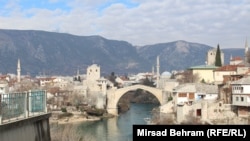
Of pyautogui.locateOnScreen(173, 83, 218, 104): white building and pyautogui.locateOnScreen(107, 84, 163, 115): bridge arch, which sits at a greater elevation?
pyautogui.locateOnScreen(173, 83, 218, 104): white building

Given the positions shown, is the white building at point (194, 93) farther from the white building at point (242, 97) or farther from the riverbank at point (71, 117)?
the riverbank at point (71, 117)

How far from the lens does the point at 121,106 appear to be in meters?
51.0

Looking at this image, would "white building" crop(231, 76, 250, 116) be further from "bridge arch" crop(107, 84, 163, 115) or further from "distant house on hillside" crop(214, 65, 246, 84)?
"bridge arch" crop(107, 84, 163, 115)

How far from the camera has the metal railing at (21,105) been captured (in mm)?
6086

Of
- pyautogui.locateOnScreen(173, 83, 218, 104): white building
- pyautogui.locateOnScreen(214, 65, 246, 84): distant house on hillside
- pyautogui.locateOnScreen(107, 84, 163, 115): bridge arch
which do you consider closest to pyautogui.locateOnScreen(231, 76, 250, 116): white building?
pyautogui.locateOnScreen(173, 83, 218, 104): white building

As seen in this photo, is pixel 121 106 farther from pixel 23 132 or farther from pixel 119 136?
pixel 23 132

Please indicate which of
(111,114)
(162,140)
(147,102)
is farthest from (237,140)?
(147,102)

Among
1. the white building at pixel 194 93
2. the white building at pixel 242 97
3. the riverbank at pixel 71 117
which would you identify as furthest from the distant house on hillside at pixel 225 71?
the riverbank at pixel 71 117

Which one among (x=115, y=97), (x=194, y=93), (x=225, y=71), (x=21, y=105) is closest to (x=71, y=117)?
(x=115, y=97)

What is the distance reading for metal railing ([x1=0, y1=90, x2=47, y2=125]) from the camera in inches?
240

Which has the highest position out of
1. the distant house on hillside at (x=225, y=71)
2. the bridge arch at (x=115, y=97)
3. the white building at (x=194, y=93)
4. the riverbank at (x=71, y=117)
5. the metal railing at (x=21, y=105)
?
the distant house on hillside at (x=225, y=71)

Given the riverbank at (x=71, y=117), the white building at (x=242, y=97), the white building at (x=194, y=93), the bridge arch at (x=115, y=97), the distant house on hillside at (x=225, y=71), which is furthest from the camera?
the bridge arch at (x=115, y=97)

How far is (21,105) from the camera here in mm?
6598

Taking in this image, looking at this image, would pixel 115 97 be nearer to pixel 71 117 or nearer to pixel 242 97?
pixel 71 117
